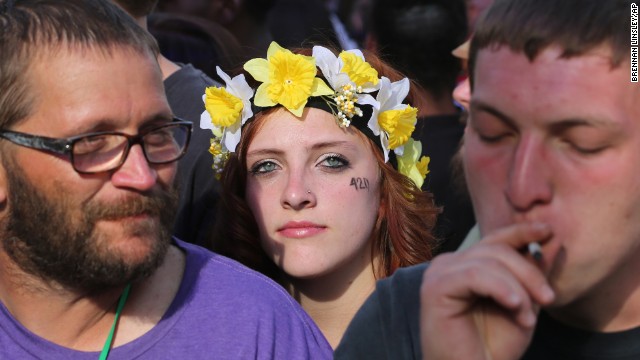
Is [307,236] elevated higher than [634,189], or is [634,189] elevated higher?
[634,189]

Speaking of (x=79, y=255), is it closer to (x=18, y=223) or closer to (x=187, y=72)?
(x=18, y=223)

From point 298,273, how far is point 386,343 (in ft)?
5.90

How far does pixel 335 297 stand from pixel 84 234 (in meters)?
1.63

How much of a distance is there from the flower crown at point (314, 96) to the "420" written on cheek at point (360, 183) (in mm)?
150

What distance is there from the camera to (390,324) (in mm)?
2408

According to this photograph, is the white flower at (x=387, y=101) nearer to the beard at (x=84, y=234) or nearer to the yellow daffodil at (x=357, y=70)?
the yellow daffodil at (x=357, y=70)

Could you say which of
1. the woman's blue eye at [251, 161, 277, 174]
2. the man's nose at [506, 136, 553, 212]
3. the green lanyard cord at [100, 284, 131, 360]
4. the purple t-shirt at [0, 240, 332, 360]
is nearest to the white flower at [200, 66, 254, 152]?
the woman's blue eye at [251, 161, 277, 174]

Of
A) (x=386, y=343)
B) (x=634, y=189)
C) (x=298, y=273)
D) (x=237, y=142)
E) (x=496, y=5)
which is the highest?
(x=496, y=5)

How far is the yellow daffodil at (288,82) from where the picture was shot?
4.23m

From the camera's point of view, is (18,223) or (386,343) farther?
(18,223)

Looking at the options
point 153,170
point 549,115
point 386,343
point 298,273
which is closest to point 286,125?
point 298,273

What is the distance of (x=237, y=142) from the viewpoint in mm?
4332

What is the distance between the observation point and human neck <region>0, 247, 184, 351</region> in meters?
3.10

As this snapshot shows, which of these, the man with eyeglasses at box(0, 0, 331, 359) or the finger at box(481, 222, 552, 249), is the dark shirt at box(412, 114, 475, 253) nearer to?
the man with eyeglasses at box(0, 0, 331, 359)
